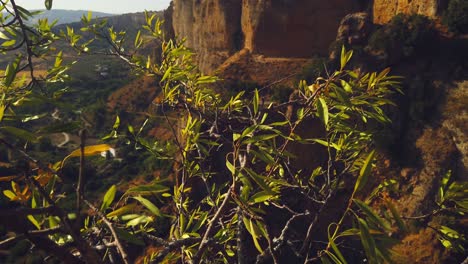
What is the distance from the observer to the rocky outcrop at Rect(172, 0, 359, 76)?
27234 mm

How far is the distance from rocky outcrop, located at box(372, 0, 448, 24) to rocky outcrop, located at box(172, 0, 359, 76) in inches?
104

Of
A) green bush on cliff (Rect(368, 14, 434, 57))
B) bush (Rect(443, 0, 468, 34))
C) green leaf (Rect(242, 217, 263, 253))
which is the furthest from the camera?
green bush on cliff (Rect(368, 14, 434, 57))

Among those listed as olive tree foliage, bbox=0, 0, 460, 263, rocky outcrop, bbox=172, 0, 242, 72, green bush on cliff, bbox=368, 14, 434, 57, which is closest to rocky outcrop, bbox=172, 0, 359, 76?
rocky outcrop, bbox=172, 0, 242, 72

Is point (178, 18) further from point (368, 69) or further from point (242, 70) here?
point (368, 69)

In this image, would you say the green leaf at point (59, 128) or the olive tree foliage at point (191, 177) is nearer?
the olive tree foliage at point (191, 177)

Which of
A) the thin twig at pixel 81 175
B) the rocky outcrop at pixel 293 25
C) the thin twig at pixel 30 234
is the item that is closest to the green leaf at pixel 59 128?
the thin twig at pixel 81 175

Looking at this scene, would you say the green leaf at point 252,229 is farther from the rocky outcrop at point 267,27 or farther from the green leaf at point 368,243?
the rocky outcrop at point 267,27

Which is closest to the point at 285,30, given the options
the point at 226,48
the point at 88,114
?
the point at 226,48

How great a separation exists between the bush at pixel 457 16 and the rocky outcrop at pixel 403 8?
0.91m

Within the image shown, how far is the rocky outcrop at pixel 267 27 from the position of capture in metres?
27.2

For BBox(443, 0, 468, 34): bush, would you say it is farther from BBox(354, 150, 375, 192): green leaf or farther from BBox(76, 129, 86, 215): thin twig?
BBox(76, 129, 86, 215): thin twig

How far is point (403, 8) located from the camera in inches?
869

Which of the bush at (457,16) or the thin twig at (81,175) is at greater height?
the bush at (457,16)

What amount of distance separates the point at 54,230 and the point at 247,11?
31.6m
